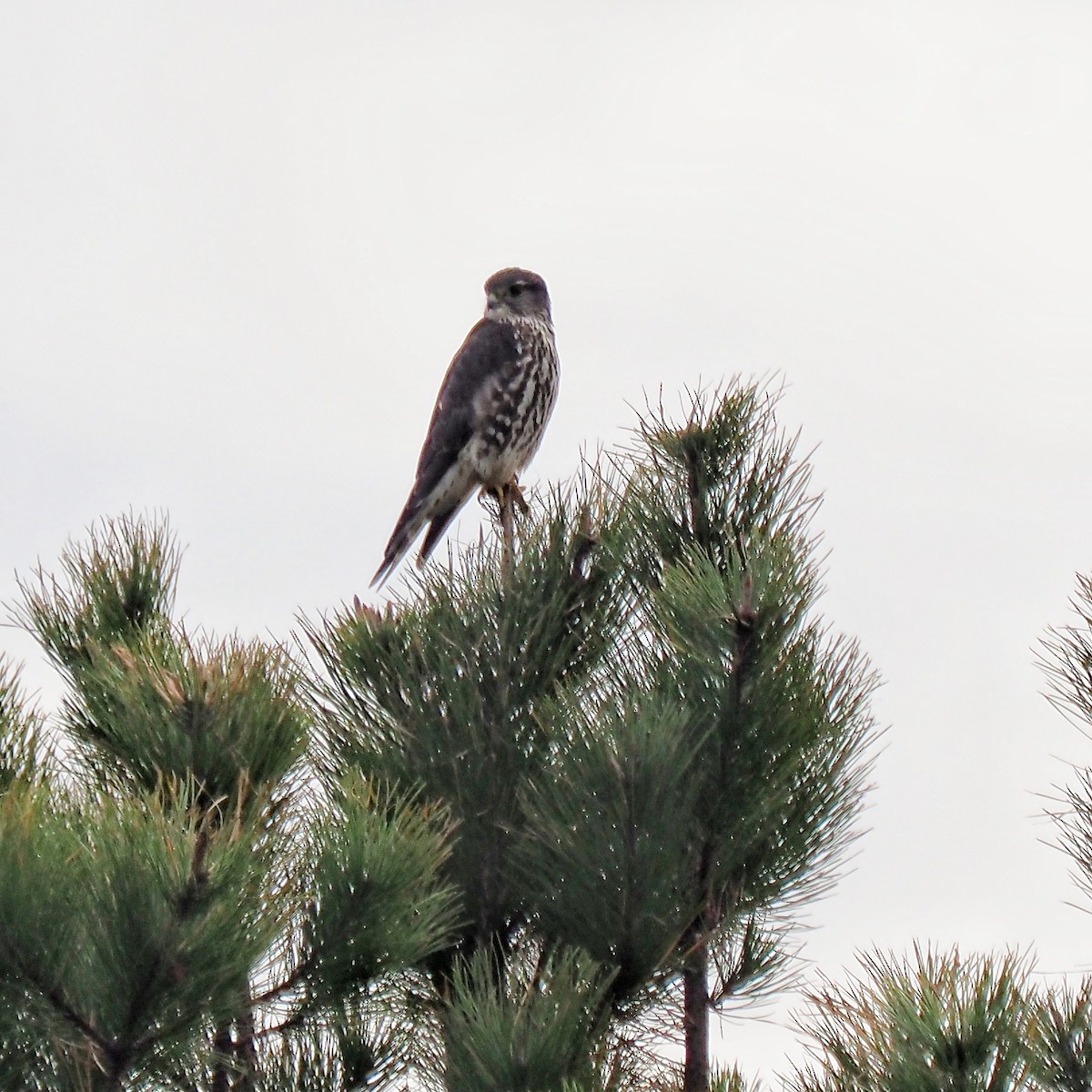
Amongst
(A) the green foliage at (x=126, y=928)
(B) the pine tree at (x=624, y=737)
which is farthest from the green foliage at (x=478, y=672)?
(A) the green foliage at (x=126, y=928)

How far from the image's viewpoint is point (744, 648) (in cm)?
260

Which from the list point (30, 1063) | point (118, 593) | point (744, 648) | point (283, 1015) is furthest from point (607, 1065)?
point (118, 593)

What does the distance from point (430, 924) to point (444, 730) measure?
565mm

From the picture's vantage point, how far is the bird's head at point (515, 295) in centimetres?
727

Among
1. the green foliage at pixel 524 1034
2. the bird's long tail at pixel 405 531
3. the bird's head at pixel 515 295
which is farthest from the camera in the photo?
the bird's head at pixel 515 295

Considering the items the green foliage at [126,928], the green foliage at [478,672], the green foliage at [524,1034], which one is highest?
the green foliage at [478,672]

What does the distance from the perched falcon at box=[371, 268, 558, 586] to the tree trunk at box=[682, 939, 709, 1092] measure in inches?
133

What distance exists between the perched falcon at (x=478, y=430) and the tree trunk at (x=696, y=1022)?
133 inches

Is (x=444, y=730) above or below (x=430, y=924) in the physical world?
above

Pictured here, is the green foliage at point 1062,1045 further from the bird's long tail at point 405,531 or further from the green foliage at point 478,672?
the bird's long tail at point 405,531

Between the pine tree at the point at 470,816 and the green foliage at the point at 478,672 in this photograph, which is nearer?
the pine tree at the point at 470,816

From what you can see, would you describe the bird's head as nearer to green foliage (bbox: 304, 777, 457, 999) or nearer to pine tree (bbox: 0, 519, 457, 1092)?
pine tree (bbox: 0, 519, 457, 1092)

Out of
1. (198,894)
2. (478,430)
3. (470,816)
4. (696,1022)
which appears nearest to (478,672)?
(470,816)

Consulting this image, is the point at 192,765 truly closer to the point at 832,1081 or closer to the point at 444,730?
the point at 444,730
